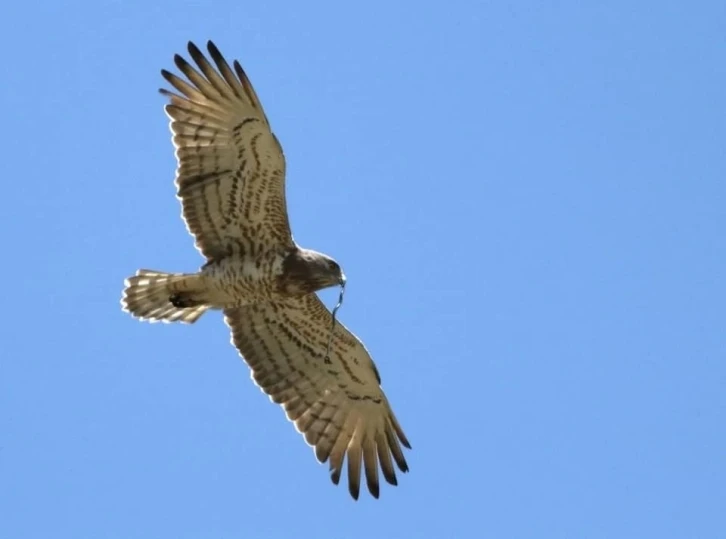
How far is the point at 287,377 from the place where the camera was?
53.8ft

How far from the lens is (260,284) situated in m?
15.4

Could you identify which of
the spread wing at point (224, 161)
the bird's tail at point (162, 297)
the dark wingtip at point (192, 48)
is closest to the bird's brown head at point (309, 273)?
the spread wing at point (224, 161)

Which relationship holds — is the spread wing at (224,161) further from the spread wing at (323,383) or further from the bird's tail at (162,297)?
the spread wing at (323,383)

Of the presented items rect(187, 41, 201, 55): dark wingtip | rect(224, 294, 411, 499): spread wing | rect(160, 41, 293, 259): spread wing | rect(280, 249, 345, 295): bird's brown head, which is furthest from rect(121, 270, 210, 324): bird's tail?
rect(187, 41, 201, 55): dark wingtip

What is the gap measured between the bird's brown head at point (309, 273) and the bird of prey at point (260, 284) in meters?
0.01

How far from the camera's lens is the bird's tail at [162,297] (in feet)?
51.0

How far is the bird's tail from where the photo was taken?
15531 mm

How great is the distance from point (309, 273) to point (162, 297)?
1.61 meters

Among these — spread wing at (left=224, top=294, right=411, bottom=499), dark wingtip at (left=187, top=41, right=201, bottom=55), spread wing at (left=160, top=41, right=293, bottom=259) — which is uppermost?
dark wingtip at (left=187, top=41, right=201, bottom=55)

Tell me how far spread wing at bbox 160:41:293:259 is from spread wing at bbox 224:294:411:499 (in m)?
0.95

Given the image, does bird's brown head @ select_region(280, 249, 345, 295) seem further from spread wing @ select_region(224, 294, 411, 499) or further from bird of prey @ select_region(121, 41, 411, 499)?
spread wing @ select_region(224, 294, 411, 499)

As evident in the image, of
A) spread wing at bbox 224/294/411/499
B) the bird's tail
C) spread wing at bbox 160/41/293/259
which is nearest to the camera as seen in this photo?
spread wing at bbox 160/41/293/259

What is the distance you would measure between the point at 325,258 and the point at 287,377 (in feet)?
5.81

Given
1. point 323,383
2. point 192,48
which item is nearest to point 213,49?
point 192,48
